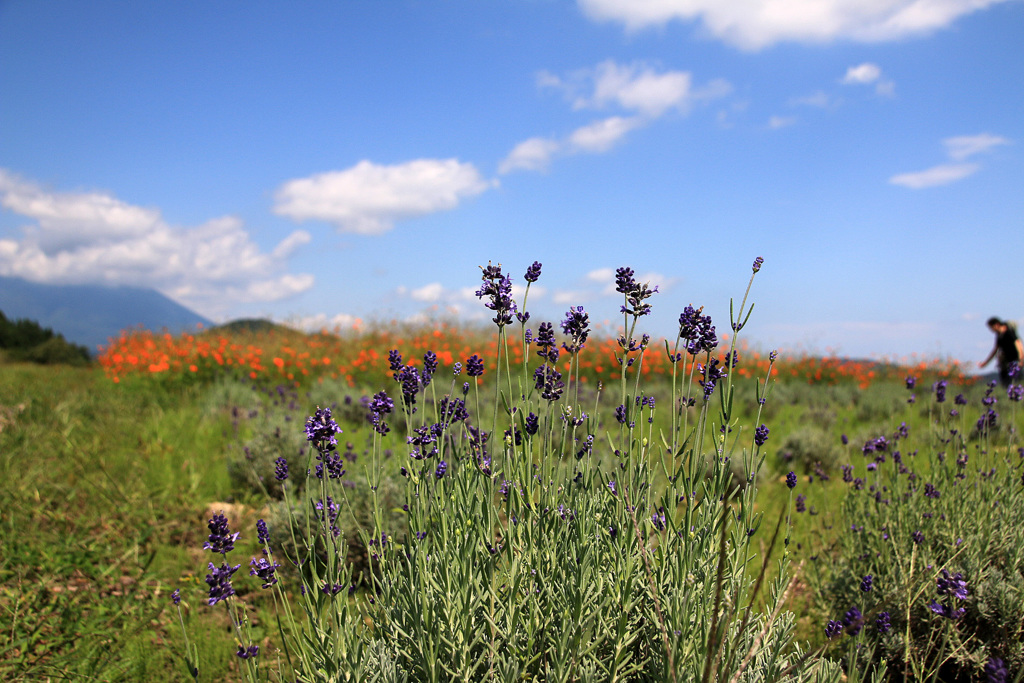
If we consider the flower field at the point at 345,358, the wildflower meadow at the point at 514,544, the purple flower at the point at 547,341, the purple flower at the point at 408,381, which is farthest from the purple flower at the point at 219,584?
the flower field at the point at 345,358

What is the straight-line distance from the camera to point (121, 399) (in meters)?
8.38

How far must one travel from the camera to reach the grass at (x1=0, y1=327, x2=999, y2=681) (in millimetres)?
3115

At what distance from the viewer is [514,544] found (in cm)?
198

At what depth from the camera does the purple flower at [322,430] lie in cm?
173

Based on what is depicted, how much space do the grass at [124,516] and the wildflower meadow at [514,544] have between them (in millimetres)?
22

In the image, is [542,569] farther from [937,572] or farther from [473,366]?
[937,572]

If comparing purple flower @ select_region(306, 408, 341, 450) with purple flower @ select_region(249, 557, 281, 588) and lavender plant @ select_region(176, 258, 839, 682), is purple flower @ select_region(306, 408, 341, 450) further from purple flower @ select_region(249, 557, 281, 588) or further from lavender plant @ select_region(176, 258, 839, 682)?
purple flower @ select_region(249, 557, 281, 588)

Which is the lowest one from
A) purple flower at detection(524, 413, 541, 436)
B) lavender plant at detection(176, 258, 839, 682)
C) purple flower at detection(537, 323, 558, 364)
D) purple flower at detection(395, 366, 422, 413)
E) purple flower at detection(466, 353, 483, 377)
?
lavender plant at detection(176, 258, 839, 682)

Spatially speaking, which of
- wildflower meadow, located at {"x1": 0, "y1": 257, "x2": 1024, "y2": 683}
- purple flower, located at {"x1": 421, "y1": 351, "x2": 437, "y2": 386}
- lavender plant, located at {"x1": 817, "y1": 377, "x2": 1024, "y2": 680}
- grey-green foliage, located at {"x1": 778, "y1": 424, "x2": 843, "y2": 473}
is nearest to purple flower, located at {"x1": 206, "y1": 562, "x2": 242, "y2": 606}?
wildflower meadow, located at {"x1": 0, "y1": 257, "x2": 1024, "y2": 683}

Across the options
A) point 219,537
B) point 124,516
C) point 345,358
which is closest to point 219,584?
point 219,537

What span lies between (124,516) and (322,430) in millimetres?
3981

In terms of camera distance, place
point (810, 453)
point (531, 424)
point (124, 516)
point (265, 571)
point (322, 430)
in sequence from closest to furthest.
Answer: point (322, 430) < point (265, 571) < point (531, 424) < point (124, 516) < point (810, 453)

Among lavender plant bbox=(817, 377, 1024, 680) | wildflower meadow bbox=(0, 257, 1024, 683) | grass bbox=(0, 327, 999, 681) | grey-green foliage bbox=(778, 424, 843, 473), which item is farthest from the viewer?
grey-green foliage bbox=(778, 424, 843, 473)

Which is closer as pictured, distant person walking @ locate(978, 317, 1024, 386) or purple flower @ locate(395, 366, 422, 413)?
purple flower @ locate(395, 366, 422, 413)
